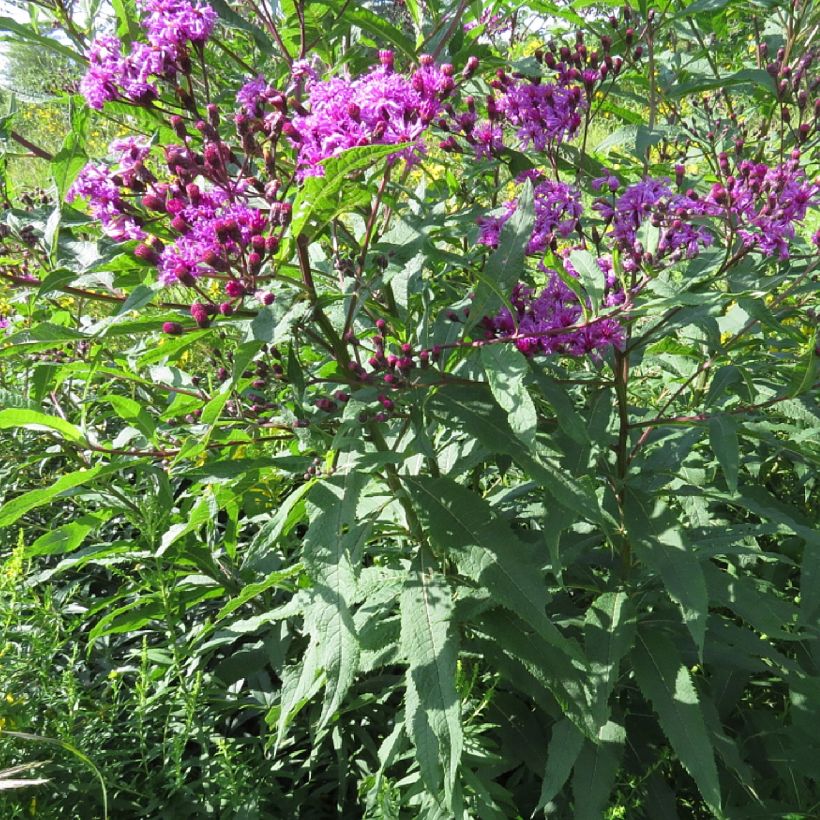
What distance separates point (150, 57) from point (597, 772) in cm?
191

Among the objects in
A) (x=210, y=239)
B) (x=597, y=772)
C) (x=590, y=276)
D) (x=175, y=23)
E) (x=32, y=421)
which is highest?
(x=175, y=23)

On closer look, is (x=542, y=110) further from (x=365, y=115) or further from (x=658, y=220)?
(x=365, y=115)

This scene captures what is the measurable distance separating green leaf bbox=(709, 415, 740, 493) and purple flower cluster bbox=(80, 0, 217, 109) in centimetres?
145

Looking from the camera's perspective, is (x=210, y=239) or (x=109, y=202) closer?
(x=210, y=239)

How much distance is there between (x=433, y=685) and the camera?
5.00 feet

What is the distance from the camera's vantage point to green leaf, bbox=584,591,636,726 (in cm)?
170

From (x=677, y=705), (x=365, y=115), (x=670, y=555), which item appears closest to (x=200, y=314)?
(x=365, y=115)

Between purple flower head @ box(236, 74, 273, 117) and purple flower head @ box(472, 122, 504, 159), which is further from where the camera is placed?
purple flower head @ box(472, 122, 504, 159)

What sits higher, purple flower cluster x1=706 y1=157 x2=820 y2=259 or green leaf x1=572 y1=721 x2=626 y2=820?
purple flower cluster x1=706 y1=157 x2=820 y2=259

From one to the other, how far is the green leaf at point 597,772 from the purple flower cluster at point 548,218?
120 cm

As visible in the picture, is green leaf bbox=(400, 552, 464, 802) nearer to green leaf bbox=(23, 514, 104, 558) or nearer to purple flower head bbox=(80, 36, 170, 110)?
green leaf bbox=(23, 514, 104, 558)

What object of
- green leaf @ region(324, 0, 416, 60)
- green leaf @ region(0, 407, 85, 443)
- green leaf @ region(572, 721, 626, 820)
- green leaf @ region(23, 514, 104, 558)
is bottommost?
green leaf @ region(572, 721, 626, 820)

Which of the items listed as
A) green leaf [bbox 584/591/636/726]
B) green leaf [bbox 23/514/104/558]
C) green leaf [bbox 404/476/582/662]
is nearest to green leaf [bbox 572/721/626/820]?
green leaf [bbox 584/591/636/726]

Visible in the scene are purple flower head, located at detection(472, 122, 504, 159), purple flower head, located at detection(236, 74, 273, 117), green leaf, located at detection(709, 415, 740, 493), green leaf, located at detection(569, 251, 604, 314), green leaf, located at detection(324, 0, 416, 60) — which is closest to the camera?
green leaf, located at detection(569, 251, 604, 314)
